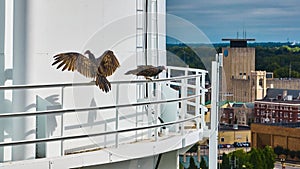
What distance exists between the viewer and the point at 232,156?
1003 cm

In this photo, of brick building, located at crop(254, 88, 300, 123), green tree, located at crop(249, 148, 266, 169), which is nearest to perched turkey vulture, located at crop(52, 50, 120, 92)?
brick building, located at crop(254, 88, 300, 123)

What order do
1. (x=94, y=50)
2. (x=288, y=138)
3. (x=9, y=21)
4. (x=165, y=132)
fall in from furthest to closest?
(x=288, y=138) → (x=165, y=132) → (x=94, y=50) → (x=9, y=21)

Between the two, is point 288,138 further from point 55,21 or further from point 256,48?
point 55,21

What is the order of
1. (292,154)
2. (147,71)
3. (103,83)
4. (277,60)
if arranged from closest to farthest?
(103,83), (147,71), (277,60), (292,154)

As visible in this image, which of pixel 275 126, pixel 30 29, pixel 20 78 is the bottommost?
pixel 275 126

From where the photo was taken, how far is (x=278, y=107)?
33.3ft

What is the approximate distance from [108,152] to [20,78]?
1.92 ft

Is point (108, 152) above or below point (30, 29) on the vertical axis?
below

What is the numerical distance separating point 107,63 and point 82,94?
21 cm

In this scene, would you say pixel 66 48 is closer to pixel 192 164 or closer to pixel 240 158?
pixel 192 164

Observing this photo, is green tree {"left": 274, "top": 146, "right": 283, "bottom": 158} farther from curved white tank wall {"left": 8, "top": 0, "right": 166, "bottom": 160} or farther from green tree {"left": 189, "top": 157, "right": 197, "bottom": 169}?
curved white tank wall {"left": 8, "top": 0, "right": 166, "bottom": 160}

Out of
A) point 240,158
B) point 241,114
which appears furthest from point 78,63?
point 240,158

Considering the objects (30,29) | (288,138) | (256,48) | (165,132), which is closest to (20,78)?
(30,29)

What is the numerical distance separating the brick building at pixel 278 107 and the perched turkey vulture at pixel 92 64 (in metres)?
7.12
